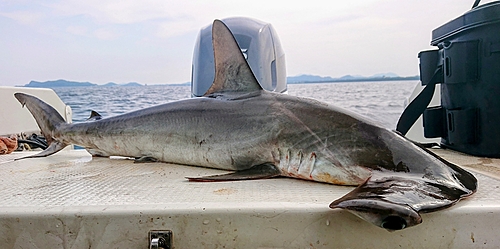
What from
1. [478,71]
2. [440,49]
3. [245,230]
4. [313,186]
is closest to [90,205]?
[245,230]

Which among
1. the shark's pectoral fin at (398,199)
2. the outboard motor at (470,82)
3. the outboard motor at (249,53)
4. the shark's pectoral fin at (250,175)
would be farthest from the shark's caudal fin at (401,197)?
the outboard motor at (249,53)

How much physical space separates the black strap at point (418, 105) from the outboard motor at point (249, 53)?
179 cm

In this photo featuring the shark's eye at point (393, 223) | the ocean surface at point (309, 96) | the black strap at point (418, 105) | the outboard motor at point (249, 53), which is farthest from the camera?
the ocean surface at point (309, 96)

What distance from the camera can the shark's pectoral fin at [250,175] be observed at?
54.4 inches

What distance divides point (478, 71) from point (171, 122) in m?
1.40

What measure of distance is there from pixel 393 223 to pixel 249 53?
10.3ft

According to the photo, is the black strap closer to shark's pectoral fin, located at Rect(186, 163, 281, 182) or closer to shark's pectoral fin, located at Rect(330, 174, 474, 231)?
shark's pectoral fin, located at Rect(186, 163, 281, 182)

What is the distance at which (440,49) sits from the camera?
2162 mm

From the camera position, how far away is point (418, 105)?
83.6 inches

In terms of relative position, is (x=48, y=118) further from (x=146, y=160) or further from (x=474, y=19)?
(x=474, y=19)

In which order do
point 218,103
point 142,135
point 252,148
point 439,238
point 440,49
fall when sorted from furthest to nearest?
point 440,49
point 142,135
point 218,103
point 252,148
point 439,238

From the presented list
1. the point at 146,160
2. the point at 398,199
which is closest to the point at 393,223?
the point at 398,199

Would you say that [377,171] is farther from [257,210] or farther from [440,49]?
[440,49]

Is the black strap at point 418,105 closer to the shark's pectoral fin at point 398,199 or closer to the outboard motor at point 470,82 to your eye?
the outboard motor at point 470,82
